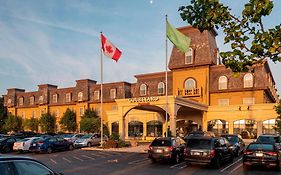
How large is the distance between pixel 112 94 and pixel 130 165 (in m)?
40.1

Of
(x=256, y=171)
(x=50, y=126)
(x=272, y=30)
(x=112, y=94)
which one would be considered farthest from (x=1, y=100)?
(x=272, y=30)

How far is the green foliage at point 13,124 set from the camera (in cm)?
6831

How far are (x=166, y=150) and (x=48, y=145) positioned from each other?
13.4 meters

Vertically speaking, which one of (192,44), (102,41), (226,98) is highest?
(192,44)

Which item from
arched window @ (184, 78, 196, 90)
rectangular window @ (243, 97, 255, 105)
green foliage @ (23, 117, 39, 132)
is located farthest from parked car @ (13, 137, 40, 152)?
green foliage @ (23, 117, 39, 132)

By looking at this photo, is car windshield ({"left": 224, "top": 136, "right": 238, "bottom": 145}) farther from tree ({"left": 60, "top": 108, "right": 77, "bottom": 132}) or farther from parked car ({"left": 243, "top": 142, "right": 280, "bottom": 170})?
tree ({"left": 60, "top": 108, "right": 77, "bottom": 132})

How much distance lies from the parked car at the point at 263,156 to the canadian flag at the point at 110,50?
17.6m

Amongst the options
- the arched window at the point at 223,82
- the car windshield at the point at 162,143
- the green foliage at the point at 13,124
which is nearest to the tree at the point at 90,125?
the arched window at the point at 223,82

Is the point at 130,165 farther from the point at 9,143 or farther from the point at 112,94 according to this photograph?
the point at 112,94

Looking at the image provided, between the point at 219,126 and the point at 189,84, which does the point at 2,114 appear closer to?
the point at 189,84

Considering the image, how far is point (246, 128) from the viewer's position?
41844 millimetres

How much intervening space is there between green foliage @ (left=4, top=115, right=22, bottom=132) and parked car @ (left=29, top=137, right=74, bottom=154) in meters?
42.6

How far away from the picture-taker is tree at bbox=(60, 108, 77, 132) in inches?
2375

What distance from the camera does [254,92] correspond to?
141 ft
